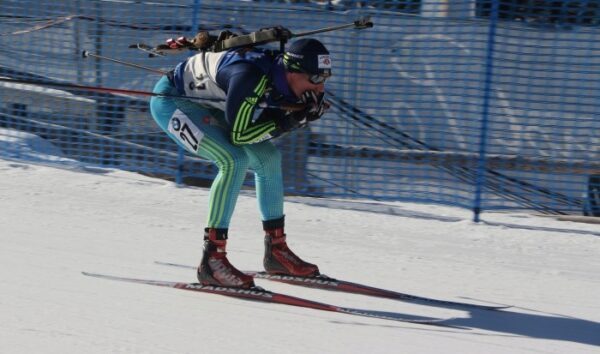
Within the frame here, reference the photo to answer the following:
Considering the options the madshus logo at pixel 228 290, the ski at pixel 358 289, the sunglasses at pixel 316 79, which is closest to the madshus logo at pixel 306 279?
the ski at pixel 358 289

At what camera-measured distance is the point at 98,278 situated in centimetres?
623

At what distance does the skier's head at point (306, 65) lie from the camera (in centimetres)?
572

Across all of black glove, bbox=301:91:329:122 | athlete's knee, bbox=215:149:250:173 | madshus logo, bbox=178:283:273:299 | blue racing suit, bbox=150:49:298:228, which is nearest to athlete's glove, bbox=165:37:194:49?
blue racing suit, bbox=150:49:298:228

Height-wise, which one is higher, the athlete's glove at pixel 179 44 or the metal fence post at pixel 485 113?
the athlete's glove at pixel 179 44

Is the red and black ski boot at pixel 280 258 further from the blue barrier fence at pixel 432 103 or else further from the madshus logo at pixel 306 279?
the blue barrier fence at pixel 432 103

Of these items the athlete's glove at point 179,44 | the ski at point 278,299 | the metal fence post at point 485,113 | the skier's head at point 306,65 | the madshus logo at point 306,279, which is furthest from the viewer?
the metal fence post at point 485,113

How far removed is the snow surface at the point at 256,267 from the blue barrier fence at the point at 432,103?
0.42 m

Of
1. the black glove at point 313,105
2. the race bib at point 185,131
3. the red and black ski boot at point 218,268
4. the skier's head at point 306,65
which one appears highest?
the skier's head at point 306,65

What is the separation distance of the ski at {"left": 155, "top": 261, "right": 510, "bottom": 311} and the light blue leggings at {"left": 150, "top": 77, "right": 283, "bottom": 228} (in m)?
0.39

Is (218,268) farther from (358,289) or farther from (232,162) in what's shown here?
(358,289)

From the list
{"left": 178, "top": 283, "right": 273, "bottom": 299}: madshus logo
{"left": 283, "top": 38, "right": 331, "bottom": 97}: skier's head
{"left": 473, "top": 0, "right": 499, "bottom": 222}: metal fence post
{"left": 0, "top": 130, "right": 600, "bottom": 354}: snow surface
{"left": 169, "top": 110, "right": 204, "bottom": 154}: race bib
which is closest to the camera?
{"left": 0, "top": 130, "right": 600, "bottom": 354}: snow surface

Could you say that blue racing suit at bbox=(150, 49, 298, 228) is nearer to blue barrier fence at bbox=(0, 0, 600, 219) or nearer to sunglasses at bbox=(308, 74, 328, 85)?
sunglasses at bbox=(308, 74, 328, 85)

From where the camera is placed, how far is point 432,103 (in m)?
9.35

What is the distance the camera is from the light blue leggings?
5.95 meters
